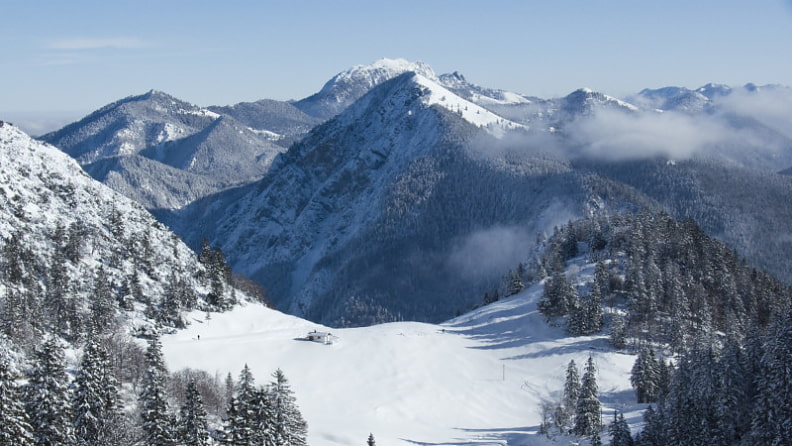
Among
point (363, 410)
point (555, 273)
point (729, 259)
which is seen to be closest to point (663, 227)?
point (729, 259)

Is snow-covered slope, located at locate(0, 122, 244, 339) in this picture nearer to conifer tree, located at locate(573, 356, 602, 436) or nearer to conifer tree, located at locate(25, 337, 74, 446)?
conifer tree, located at locate(25, 337, 74, 446)

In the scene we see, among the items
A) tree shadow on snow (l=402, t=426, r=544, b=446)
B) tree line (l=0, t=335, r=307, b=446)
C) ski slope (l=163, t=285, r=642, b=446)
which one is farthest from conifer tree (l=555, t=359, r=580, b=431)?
tree line (l=0, t=335, r=307, b=446)

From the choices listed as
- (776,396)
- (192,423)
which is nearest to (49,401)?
(192,423)

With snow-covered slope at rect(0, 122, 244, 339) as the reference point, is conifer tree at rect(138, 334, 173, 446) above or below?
below

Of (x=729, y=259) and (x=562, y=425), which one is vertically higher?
(x=729, y=259)

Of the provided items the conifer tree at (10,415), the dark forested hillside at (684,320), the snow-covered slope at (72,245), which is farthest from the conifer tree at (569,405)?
the snow-covered slope at (72,245)

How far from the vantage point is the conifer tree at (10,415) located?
4472 centimetres

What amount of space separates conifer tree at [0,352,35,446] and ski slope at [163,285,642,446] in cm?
3108

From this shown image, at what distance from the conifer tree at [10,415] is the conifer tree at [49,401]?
7.89 feet

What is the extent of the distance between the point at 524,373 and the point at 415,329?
2788 centimetres

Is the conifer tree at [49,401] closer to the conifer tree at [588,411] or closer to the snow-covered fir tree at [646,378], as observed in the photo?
the conifer tree at [588,411]

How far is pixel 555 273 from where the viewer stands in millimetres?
119875

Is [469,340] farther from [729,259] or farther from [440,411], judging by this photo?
[729,259]

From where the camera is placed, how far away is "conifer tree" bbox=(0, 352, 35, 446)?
44719 mm
